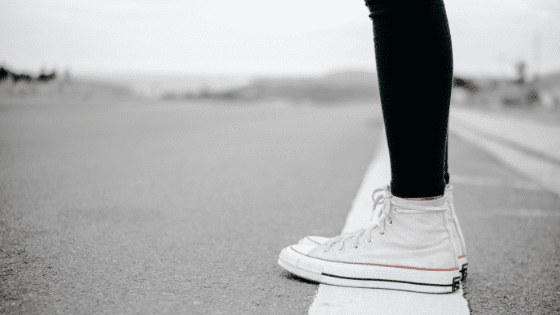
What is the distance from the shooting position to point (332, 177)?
352 cm

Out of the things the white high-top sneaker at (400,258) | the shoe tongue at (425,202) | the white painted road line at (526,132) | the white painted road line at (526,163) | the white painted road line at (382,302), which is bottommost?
the white painted road line at (526,163)

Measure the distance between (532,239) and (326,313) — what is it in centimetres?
141

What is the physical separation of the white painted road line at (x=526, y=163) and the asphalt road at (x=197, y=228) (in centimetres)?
24

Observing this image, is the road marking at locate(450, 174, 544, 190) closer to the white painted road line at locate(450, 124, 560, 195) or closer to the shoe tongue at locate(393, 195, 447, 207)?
the white painted road line at locate(450, 124, 560, 195)

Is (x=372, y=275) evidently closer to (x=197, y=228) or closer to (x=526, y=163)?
(x=197, y=228)

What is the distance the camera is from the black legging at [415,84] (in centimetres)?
132

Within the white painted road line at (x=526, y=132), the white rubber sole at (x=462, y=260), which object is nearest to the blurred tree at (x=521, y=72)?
the white painted road line at (x=526, y=132)

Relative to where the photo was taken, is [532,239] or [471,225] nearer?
[532,239]

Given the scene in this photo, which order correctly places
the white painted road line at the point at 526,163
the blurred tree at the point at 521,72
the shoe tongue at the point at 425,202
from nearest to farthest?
the shoe tongue at the point at 425,202
the white painted road line at the point at 526,163
the blurred tree at the point at 521,72

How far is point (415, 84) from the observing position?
1328 millimetres

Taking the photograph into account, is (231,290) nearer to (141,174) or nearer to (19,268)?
(19,268)

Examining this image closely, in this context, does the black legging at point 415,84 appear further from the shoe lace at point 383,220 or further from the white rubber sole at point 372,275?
the white rubber sole at point 372,275

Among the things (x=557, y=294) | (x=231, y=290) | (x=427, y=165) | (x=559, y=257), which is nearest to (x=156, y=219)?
(x=231, y=290)

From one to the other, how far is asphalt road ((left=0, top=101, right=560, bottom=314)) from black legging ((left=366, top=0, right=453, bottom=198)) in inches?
16.4
